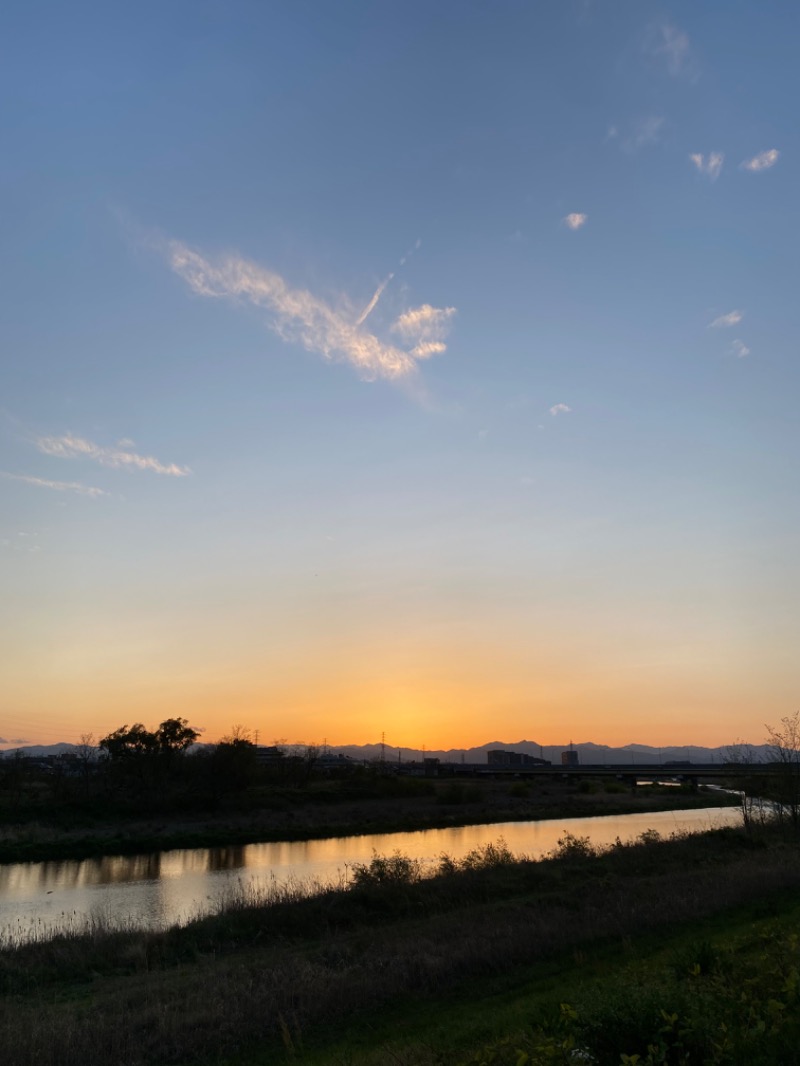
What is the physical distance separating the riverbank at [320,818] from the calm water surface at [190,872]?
1.85 meters

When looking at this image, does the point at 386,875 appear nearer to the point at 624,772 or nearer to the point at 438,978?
the point at 438,978

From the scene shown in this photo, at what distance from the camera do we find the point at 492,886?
2634cm

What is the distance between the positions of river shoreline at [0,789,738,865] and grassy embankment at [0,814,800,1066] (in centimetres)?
3066

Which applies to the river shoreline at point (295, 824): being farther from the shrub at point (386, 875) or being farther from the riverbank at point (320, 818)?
the shrub at point (386, 875)

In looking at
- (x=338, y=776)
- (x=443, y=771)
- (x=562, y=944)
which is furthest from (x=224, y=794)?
(x=443, y=771)

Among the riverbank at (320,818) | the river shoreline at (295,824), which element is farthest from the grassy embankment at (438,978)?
the riverbank at (320,818)

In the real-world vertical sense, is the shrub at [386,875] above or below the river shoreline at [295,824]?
below

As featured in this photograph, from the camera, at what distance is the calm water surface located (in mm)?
30438

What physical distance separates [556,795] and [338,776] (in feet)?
101

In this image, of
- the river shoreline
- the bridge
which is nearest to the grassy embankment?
the river shoreline

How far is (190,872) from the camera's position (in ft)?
141

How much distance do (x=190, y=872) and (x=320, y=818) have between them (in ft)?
85.6

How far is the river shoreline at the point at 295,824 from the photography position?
165 feet

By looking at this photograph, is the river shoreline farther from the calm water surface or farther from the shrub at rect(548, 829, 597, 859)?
the shrub at rect(548, 829, 597, 859)
